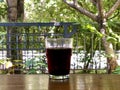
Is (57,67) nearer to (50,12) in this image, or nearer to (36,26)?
(36,26)

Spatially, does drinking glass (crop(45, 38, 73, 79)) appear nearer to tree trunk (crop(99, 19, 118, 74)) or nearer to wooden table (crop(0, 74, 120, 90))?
wooden table (crop(0, 74, 120, 90))

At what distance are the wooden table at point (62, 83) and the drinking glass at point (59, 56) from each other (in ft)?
0.11

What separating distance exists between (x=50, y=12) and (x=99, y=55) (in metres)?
2.01

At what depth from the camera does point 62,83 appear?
45.0 inches

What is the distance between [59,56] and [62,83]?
0.10 meters

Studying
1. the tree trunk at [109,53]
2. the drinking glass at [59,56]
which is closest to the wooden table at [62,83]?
the drinking glass at [59,56]

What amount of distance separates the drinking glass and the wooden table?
0.03m

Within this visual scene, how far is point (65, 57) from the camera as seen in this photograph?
1168mm

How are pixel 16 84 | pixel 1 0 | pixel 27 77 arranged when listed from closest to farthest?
1. pixel 16 84
2. pixel 27 77
3. pixel 1 0

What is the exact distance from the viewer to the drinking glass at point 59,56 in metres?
1.17

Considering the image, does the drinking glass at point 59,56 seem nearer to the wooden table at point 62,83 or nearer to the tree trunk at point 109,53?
the wooden table at point 62,83

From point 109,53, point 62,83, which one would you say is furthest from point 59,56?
point 109,53

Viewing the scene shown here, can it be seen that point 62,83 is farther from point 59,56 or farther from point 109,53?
point 109,53

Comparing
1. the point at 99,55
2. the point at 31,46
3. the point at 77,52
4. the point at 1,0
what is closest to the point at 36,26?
the point at 31,46
